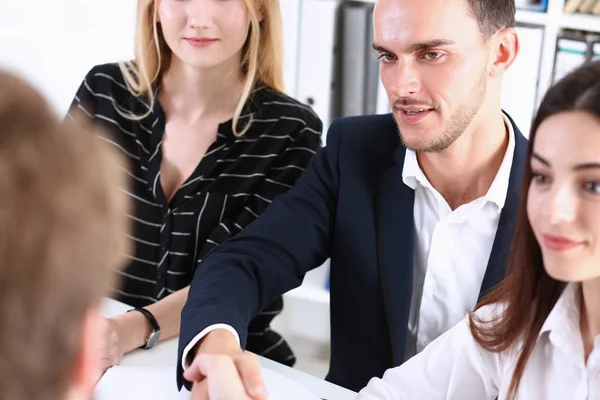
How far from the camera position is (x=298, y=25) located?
2.61 m

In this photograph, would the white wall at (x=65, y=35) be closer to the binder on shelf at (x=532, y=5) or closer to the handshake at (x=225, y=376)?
the binder on shelf at (x=532, y=5)

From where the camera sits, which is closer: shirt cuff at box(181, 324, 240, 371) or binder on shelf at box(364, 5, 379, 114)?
shirt cuff at box(181, 324, 240, 371)

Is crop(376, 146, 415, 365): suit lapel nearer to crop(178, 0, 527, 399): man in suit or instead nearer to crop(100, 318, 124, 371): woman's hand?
crop(178, 0, 527, 399): man in suit

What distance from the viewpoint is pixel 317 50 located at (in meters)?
2.58

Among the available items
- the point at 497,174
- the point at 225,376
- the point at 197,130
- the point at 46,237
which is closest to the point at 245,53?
the point at 197,130

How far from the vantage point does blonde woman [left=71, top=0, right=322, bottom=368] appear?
5.55 feet

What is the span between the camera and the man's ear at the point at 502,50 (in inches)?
59.1

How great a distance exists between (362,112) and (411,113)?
43.5 inches

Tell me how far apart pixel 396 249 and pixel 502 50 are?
1.42 ft

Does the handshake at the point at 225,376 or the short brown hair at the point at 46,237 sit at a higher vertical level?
the short brown hair at the point at 46,237

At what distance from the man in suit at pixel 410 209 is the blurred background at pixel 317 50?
221 mm

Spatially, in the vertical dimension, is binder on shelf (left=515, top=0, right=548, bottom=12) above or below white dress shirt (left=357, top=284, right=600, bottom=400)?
above

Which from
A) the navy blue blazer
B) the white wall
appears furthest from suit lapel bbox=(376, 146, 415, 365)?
the white wall

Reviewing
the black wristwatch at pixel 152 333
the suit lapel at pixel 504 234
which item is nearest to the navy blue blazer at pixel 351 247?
the suit lapel at pixel 504 234
